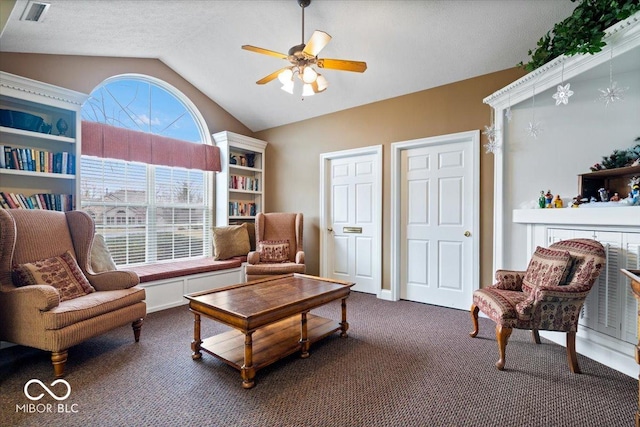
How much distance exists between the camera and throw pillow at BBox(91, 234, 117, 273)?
288 centimetres

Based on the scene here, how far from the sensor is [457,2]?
2.70m

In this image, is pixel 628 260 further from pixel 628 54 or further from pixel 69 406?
pixel 69 406

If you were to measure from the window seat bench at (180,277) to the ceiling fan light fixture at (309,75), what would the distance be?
2.62m

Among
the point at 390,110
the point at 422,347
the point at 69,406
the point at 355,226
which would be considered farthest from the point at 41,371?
the point at 390,110

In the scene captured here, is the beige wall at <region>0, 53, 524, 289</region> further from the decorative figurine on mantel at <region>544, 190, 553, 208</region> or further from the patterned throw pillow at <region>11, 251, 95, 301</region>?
the patterned throw pillow at <region>11, 251, 95, 301</region>

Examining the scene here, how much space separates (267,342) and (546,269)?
88.9 inches

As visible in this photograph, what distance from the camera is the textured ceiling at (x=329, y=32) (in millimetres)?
2670

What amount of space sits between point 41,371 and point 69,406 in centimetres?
62

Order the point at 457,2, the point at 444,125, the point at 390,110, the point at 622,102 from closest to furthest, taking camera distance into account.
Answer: the point at 622,102
the point at 457,2
the point at 444,125
the point at 390,110

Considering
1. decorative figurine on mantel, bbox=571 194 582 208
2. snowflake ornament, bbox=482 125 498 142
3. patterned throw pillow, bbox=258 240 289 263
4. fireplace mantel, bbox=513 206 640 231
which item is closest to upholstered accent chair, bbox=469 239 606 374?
fireplace mantel, bbox=513 206 640 231

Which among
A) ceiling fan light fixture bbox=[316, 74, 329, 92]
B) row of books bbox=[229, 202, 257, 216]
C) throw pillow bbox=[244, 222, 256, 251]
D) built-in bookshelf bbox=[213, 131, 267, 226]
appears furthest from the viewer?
throw pillow bbox=[244, 222, 256, 251]

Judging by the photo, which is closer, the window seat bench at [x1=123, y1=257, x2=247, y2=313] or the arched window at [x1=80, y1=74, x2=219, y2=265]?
the window seat bench at [x1=123, y1=257, x2=247, y2=313]

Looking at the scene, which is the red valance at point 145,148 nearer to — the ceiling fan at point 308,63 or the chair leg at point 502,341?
the ceiling fan at point 308,63

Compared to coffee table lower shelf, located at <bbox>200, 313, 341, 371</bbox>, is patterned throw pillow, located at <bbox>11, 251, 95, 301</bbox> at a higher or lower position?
higher
